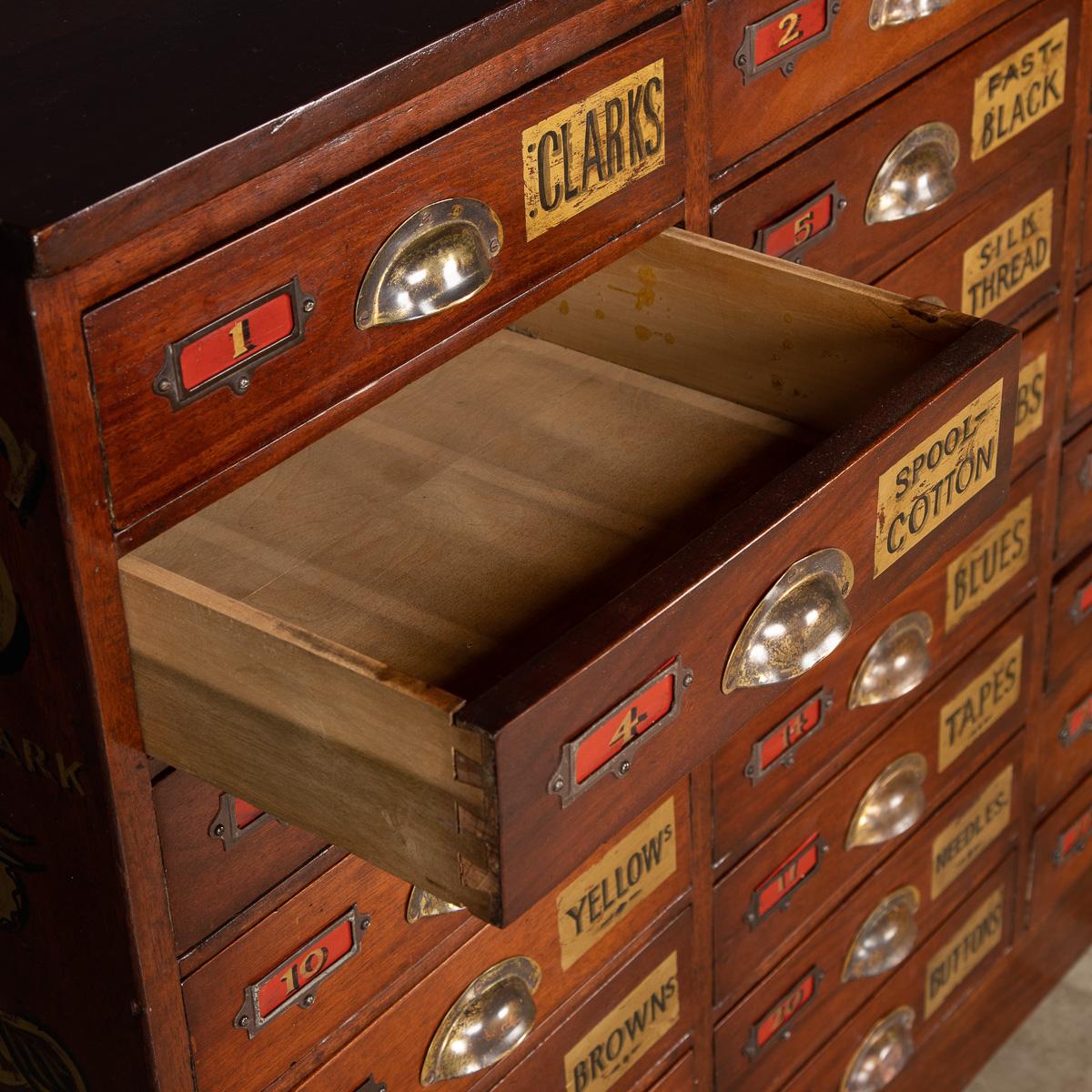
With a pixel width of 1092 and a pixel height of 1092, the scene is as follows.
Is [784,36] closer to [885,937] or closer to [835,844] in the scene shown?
[835,844]

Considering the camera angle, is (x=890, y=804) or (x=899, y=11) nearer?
(x=899, y=11)

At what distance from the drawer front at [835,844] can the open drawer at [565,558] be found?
480 millimetres

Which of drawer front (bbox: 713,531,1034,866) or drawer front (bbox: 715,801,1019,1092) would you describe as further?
drawer front (bbox: 715,801,1019,1092)

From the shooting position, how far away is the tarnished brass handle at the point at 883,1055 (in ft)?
6.32

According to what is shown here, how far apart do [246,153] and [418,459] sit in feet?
1.18

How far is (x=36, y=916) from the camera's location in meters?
1.14

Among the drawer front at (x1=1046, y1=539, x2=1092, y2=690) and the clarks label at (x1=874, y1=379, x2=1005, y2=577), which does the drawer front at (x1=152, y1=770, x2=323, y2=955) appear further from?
the drawer front at (x1=1046, y1=539, x2=1092, y2=690)

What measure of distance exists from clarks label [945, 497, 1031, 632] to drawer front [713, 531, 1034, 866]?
13 mm

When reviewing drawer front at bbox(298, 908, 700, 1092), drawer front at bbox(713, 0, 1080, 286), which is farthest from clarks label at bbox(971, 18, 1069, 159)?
drawer front at bbox(298, 908, 700, 1092)

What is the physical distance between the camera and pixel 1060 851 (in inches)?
89.1

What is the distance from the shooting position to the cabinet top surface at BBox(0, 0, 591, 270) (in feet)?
2.85

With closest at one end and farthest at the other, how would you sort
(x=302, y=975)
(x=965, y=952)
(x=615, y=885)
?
(x=302, y=975) < (x=615, y=885) < (x=965, y=952)

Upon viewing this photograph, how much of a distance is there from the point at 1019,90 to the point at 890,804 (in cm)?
65

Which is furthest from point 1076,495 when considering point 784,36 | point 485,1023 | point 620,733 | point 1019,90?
point 620,733
